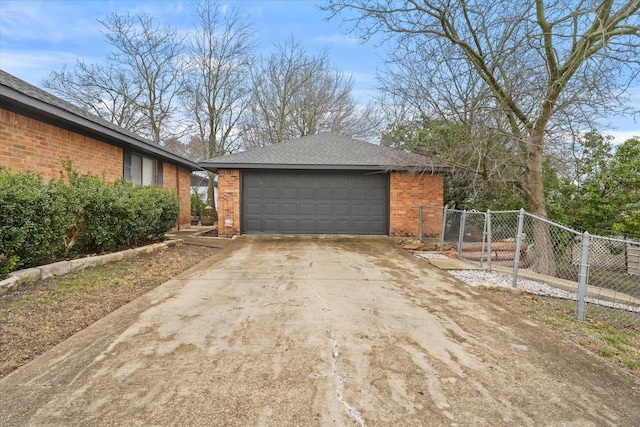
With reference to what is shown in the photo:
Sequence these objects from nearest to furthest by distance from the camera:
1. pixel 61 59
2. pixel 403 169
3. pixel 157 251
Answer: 1. pixel 157 251
2. pixel 403 169
3. pixel 61 59

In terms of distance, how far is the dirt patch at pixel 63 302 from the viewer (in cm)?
271

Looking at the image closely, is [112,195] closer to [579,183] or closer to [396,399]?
[396,399]

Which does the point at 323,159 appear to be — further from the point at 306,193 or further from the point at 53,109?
the point at 53,109

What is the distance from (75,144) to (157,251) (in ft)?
10.4

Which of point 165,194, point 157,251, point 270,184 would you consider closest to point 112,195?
point 157,251

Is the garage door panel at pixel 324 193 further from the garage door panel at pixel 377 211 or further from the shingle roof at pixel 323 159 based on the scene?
the garage door panel at pixel 377 211

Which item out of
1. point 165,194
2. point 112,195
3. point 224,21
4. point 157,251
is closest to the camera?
point 112,195

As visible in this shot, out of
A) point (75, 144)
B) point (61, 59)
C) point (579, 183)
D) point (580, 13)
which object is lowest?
point (579, 183)

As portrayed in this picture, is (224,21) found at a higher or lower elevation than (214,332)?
higher

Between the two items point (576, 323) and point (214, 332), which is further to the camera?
point (576, 323)

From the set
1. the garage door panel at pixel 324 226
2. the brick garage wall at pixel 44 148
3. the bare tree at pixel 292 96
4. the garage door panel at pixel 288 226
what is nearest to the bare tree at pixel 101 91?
the bare tree at pixel 292 96

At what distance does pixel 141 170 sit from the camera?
10.2 m

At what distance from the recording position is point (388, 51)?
30.0 feet

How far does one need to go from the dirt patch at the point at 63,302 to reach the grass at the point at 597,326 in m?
4.94
